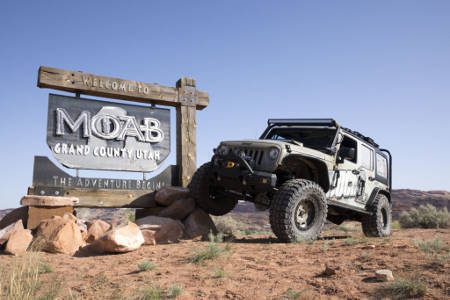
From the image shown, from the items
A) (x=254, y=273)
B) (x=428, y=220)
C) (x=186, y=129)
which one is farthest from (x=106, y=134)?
(x=428, y=220)

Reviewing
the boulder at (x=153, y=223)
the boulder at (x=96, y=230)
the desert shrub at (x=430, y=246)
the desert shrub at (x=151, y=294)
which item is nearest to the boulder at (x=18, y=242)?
the boulder at (x=96, y=230)

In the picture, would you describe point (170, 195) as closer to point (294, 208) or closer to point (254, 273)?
point (294, 208)

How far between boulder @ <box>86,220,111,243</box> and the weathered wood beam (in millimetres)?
3162

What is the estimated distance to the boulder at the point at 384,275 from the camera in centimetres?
365

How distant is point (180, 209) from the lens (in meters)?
7.74

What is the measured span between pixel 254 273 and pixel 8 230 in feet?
15.9

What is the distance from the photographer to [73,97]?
8398 mm

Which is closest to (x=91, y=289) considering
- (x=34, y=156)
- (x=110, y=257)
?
(x=110, y=257)

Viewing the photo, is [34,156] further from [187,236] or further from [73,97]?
[187,236]

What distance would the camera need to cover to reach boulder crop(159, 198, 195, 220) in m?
7.73

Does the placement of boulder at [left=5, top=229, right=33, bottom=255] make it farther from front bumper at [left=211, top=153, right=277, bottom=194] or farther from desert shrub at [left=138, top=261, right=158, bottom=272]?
front bumper at [left=211, top=153, right=277, bottom=194]

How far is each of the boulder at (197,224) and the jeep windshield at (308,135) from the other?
2.12 m

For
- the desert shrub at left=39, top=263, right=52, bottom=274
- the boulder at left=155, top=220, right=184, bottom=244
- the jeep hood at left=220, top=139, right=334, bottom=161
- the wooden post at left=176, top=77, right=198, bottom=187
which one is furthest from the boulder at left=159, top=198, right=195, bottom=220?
the desert shrub at left=39, top=263, right=52, bottom=274

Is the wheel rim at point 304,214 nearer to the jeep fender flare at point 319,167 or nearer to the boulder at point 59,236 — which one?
the jeep fender flare at point 319,167
